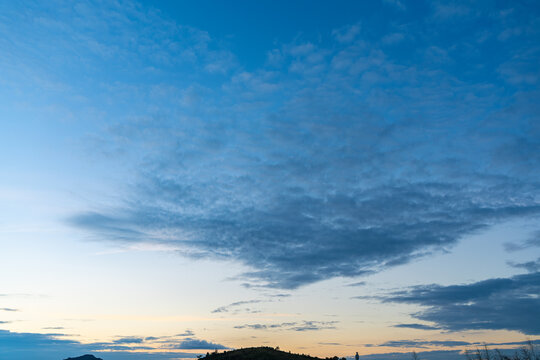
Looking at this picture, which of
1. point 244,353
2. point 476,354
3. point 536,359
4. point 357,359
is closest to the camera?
point 357,359

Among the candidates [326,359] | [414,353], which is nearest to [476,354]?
[414,353]

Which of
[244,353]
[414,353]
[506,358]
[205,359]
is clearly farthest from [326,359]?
[414,353]

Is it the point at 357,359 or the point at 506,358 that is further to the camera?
the point at 506,358

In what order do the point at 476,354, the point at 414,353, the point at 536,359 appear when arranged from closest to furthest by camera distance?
the point at 536,359
the point at 476,354
the point at 414,353

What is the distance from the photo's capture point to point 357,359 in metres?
79.5

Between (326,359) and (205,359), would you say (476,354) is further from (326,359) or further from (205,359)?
(205,359)

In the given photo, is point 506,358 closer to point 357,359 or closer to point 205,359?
point 357,359

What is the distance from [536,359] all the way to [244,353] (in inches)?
2596

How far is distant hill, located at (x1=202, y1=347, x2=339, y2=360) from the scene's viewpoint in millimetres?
82669

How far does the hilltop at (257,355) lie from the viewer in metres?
82.7

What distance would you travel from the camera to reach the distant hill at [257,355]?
271 ft

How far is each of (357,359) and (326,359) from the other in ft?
28.9

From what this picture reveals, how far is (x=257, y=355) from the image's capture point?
274ft

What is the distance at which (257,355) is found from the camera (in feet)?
274
